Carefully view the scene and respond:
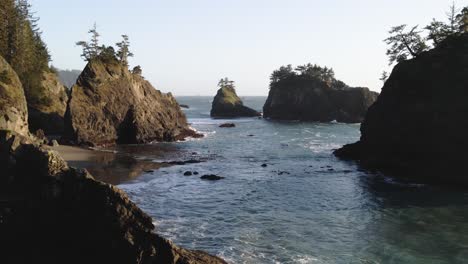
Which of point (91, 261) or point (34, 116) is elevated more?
point (34, 116)

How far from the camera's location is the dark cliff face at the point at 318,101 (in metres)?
139

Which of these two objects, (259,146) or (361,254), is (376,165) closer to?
(259,146)

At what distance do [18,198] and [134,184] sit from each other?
877 inches

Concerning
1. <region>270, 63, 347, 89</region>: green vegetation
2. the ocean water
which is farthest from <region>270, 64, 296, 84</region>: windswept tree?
the ocean water

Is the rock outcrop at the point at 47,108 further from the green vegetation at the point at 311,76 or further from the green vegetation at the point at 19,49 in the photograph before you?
the green vegetation at the point at 311,76

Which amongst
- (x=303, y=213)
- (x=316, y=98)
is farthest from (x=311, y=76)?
(x=303, y=213)

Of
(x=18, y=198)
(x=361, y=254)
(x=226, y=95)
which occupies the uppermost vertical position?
(x=226, y=95)

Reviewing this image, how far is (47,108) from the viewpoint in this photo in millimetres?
84625

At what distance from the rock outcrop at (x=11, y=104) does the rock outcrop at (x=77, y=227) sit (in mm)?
18849

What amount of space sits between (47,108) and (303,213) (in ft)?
225

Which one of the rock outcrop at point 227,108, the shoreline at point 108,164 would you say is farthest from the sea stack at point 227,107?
the shoreline at point 108,164

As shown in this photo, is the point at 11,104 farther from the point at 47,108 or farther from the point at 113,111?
the point at 47,108

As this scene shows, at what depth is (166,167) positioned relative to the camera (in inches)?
2117

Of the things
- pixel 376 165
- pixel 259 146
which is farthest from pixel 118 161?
pixel 376 165
